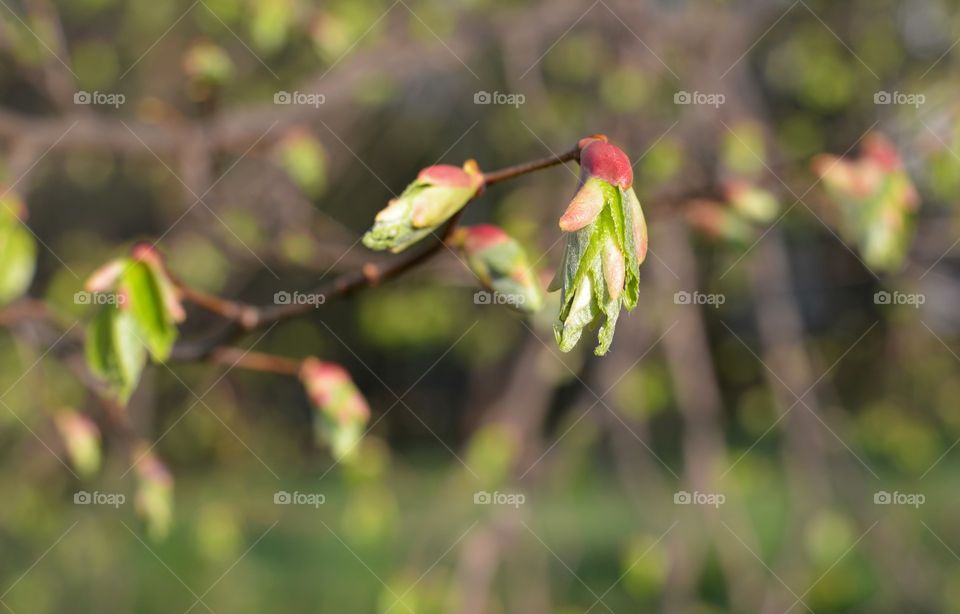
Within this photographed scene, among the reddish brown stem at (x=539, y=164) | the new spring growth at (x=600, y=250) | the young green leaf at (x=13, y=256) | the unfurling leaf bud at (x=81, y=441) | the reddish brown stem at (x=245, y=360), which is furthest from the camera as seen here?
the unfurling leaf bud at (x=81, y=441)

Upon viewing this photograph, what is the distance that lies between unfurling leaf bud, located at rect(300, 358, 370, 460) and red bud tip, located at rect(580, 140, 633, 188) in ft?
2.72

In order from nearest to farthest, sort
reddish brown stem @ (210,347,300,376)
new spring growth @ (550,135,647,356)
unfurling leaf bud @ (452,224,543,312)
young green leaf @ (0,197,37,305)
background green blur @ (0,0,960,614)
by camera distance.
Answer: new spring growth @ (550,135,647,356) → unfurling leaf bud @ (452,224,543,312) → reddish brown stem @ (210,347,300,376) → young green leaf @ (0,197,37,305) → background green blur @ (0,0,960,614)

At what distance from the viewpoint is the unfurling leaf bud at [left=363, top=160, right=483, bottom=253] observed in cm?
105

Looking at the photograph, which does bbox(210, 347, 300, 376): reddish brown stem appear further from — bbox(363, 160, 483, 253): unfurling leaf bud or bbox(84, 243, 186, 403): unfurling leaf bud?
bbox(363, 160, 483, 253): unfurling leaf bud

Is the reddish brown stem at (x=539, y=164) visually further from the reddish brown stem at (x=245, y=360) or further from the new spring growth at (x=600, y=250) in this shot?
the reddish brown stem at (x=245, y=360)

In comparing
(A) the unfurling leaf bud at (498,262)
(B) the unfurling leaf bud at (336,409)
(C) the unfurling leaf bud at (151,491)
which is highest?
(A) the unfurling leaf bud at (498,262)

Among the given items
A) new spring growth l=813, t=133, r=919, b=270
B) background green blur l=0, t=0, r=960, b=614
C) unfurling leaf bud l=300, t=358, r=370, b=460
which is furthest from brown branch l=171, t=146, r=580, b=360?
new spring growth l=813, t=133, r=919, b=270

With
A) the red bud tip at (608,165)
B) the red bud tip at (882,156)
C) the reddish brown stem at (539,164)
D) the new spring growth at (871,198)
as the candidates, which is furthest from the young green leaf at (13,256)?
the red bud tip at (882,156)

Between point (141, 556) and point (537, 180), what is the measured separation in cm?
476

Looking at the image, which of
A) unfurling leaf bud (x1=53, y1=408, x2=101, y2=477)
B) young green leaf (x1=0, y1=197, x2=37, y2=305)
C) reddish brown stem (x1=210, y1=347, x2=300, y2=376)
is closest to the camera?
reddish brown stem (x1=210, y1=347, x2=300, y2=376)

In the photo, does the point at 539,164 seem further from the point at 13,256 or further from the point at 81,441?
the point at 81,441

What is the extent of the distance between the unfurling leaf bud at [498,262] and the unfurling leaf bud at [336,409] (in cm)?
48

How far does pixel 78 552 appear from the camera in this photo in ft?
11.1

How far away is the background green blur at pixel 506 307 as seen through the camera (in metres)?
2.72
